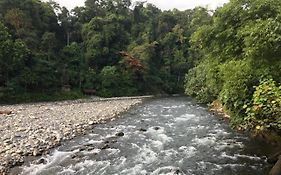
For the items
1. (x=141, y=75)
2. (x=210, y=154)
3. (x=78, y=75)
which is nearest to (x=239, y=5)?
(x=210, y=154)

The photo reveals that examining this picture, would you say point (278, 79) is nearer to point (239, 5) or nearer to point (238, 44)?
point (238, 44)

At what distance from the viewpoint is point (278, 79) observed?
32.4 feet

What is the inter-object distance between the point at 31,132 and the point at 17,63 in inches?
790

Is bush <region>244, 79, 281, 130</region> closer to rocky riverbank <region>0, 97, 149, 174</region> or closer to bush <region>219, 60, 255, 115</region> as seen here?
bush <region>219, 60, 255, 115</region>

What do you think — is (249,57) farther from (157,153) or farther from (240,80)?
(157,153)

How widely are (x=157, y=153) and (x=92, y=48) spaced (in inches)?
1416

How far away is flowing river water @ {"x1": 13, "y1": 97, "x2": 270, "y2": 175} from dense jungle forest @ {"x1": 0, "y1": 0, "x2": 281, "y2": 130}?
5.04 feet

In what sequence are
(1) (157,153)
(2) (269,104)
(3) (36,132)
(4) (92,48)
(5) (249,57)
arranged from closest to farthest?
(2) (269,104) < (5) (249,57) < (1) (157,153) < (3) (36,132) < (4) (92,48)

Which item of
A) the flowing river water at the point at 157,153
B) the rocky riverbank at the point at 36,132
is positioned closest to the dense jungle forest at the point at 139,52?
the flowing river water at the point at 157,153

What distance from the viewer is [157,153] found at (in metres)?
11.4

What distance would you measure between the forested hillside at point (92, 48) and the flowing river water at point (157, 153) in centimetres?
1932

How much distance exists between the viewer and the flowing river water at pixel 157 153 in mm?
9453

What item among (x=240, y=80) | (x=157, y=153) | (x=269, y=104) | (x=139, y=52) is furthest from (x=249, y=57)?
(x=139, y=52)

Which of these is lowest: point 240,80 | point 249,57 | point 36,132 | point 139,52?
point 36,132
